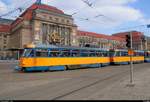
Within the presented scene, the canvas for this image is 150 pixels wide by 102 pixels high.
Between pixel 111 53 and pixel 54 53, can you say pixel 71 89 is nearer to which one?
pixel 54 53

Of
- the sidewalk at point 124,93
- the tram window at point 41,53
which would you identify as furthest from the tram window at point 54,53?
the sidewalk at point 124,93

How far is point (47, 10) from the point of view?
105500 millimetres

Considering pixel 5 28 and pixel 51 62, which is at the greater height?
pixel 5 28

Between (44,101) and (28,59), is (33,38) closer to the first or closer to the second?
(28,59)

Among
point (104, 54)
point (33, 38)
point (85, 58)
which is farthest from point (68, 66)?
point (33, 38)

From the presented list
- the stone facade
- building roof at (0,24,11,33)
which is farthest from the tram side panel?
building roof at (0,24,11,33)

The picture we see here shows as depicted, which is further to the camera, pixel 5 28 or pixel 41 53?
pixel 5 28

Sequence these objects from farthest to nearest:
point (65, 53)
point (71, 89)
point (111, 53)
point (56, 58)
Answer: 1. point (111, 53)
2. point (65, 53)
3. point (56, 58)
4. point (71, 89)

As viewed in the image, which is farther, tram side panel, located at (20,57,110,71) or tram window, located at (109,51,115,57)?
tram window, located at (109,51,115,57)

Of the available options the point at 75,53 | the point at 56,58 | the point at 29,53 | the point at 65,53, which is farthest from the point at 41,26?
the point at 29,53

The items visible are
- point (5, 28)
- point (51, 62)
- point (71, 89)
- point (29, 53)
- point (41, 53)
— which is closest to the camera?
point (71, 89)

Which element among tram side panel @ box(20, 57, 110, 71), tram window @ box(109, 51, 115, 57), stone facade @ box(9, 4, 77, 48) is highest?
stone facade @ box(9, 4, 77, 48)

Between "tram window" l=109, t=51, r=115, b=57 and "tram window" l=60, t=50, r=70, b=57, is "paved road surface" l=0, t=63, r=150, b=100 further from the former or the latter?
"tram window" l=109, t=51, r=115, b=57

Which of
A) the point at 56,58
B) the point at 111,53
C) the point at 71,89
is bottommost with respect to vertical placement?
the point at 71,89
